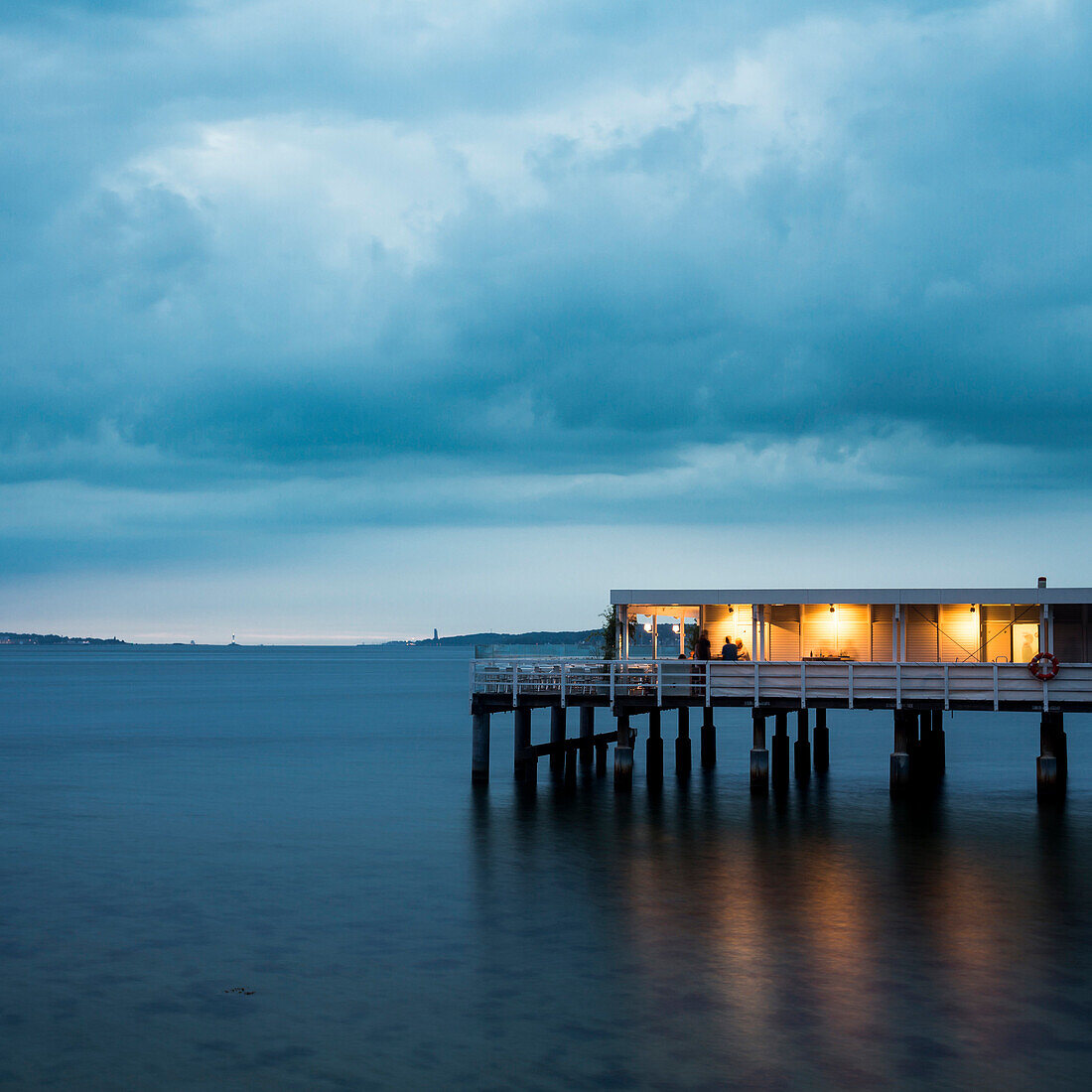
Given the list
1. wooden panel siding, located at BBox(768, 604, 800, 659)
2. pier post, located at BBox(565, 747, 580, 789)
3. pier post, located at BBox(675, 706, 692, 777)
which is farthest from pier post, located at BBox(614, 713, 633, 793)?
A: pier post, located at BBox(675, 706, 692, 777)

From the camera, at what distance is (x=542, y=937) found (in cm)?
2161

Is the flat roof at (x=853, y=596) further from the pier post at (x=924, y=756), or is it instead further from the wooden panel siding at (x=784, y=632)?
the pier post at (x=924, y=756)

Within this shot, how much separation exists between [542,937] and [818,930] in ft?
15.0

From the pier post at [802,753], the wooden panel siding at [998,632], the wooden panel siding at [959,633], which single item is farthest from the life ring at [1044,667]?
the pier post at [802,753]

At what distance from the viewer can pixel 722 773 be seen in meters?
44.3

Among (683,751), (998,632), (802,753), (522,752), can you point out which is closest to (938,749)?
(802,753)

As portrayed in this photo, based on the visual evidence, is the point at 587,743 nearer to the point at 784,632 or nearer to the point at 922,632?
the point at 784,632

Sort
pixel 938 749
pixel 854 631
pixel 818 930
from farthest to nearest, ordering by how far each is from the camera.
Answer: pixel 938 749 < pixel 854 631 < pixel 818 930

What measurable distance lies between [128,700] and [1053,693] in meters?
88.5

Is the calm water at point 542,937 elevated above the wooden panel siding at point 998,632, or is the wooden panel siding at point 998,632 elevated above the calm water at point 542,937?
the wooden panel siding at point 998,632

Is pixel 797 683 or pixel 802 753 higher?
pixel 797 683

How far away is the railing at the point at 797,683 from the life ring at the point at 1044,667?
0.64 feet

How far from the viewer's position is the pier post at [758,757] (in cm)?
3628

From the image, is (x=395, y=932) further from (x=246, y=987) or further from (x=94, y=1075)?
(x=94, y=1075)
